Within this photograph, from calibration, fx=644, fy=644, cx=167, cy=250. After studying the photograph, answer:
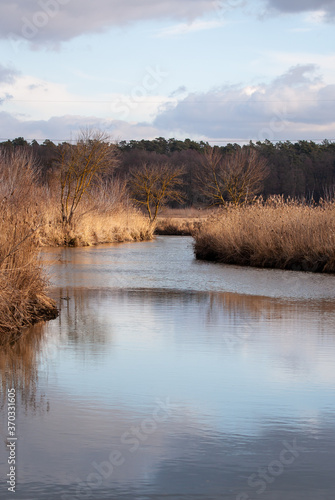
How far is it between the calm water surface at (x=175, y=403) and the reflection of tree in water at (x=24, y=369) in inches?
0.8

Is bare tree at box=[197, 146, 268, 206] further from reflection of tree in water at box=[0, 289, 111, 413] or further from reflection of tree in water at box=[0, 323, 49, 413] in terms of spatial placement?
reflection of tree in water at box=[0, 323, 49, 413]

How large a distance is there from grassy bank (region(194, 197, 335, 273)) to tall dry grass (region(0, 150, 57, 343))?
36.4 ft

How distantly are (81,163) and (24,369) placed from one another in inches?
1114

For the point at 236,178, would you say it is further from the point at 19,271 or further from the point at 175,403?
the point at 175,403

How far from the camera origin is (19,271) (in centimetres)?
889

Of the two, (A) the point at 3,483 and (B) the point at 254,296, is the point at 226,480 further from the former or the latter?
(B) the point at 254,296

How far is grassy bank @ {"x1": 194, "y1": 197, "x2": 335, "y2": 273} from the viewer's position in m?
19.2

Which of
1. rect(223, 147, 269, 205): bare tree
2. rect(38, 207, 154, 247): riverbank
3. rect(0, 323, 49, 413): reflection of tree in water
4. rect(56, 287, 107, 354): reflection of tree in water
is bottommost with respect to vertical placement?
rect(56, 287, 107, 354): reflection of tree in water

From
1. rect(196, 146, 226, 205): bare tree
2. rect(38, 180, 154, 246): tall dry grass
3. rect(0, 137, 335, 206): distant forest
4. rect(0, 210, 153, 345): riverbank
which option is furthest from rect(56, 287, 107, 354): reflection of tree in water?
rect(0, 137, 335, 206): distant forest

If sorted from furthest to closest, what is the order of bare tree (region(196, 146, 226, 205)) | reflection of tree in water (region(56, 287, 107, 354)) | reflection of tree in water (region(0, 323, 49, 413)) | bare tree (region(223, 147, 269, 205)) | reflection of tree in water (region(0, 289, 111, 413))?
bare tree (region(196, 146, 226, 205)) < bare tree (region(223, 147, 269, 205)) < reflection of tree in water (region(56, 287, 107, 354)) < reflection of tree in water (region(0, 289, 111, 413)) < reflection of tree in water (region(0, 323, 49, 413))

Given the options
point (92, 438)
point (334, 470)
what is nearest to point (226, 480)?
point (334, 470)

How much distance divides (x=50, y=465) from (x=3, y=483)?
343 millimetres

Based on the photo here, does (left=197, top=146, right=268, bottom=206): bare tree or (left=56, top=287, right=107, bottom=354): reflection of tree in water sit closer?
(left=56, top=287, right=107, bottom=354): reflection of tree in water

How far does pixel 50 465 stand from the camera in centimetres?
402
